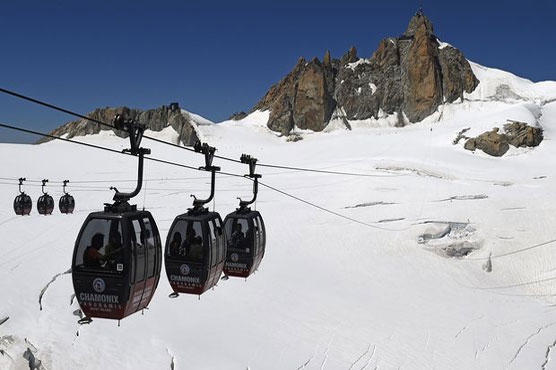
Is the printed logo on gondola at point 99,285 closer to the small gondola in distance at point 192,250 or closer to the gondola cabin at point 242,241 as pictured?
the small gondola in distance at point 192,250

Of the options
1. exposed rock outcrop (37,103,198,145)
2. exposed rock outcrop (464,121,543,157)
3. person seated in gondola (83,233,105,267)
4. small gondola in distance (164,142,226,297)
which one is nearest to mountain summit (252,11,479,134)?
exposed rock outcrop (37,103,198,145)

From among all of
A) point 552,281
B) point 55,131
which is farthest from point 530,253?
point 55,131

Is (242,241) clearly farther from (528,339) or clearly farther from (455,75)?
(455,75)

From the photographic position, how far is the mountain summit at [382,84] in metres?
92.4

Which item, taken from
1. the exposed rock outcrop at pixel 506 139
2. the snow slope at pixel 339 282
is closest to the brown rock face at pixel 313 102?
the exposed rock outcrop at pixel 506 139

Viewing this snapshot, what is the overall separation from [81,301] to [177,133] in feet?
265

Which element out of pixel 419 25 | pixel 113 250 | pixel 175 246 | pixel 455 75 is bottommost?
pixel 175 246

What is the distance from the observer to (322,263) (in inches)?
1157

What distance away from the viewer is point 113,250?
930cm

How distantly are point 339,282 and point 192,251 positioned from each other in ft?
56.1

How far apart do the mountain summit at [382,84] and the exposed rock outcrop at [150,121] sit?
1614 cm

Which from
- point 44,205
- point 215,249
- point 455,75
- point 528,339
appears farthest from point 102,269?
point 455,75

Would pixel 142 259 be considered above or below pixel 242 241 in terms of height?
above

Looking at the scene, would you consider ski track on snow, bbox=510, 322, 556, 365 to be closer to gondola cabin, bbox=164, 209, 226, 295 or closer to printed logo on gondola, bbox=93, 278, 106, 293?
gondola cabin, bbox=164, 209, 226, 295
